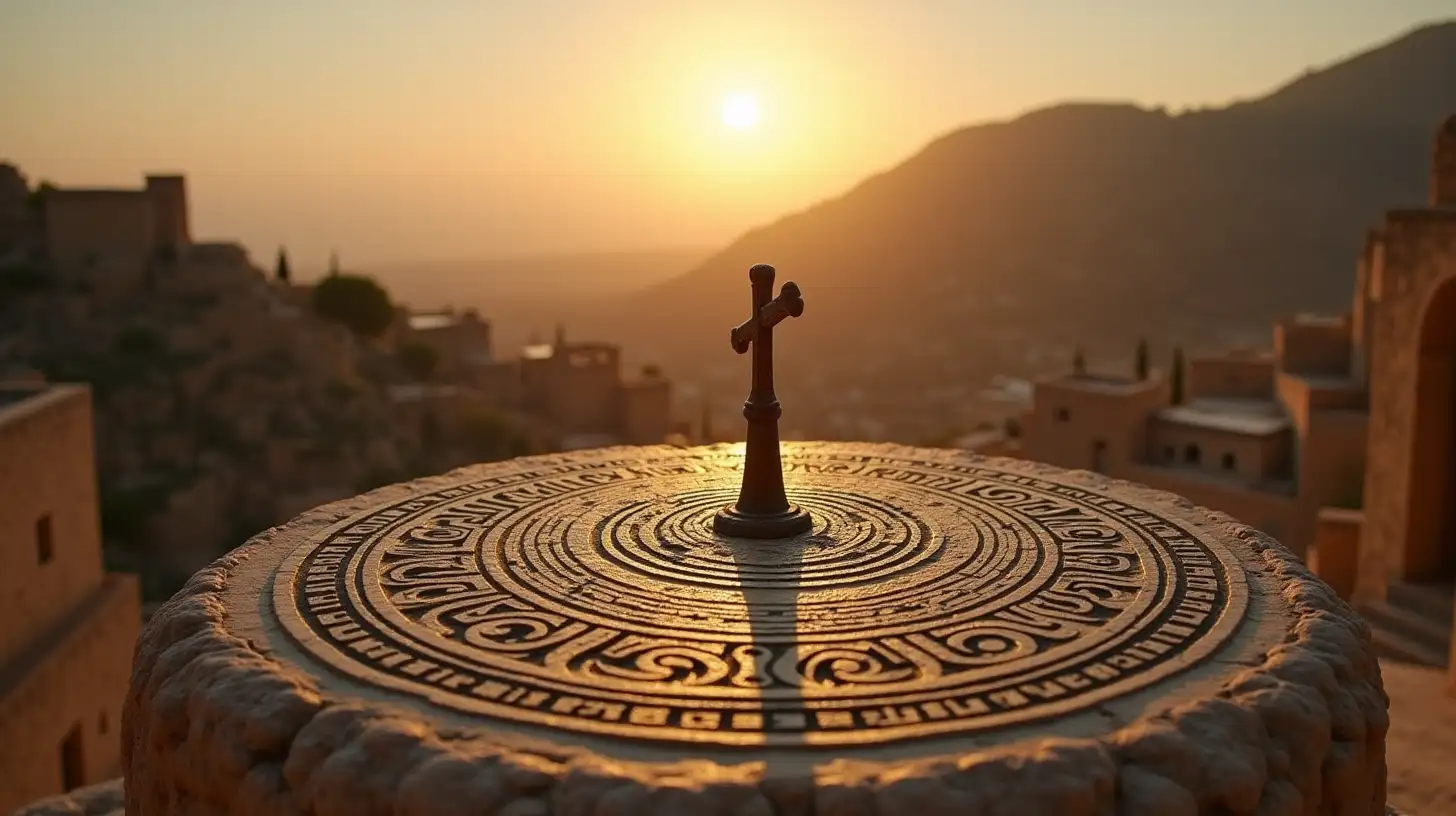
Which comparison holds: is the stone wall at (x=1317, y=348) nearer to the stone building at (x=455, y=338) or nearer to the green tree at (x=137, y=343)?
the stone building at (x=455, y=338)

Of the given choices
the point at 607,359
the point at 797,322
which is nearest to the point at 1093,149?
the point at 797,322

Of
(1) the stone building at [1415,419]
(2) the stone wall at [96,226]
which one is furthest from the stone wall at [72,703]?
(2) the stone wall at [96,226]

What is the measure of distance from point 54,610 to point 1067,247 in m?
63.5

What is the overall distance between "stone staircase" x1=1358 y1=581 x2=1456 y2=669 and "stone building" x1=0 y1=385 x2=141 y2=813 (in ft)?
40.1

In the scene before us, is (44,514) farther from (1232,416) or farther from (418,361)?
(418,361)

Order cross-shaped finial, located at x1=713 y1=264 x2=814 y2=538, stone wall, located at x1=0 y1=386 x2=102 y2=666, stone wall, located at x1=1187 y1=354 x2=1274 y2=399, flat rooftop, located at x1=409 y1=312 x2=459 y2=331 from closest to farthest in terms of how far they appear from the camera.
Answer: cross-shaped finial, located at x1=713 y1=264 x2=814 y2=538 < stone wall, located at x1=0 y1=386 x2=102 y2=666 < stone wall, located at x1=1187 y1=354 x2=1274 y2=399 < flat rooftop, located at x1=409 y1=312 x2=459 y2=331

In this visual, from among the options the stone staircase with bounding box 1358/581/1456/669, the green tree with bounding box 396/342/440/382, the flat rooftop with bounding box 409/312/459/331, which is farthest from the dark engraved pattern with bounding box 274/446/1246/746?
the flat rooftop with bounding box 409/312/459/331

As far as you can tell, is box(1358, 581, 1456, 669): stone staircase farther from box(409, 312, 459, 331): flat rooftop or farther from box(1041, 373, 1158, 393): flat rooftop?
box(409, 312, 459, 331): flat rooftop

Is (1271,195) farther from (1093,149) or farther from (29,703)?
(29,703)

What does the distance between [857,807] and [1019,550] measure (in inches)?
94.4

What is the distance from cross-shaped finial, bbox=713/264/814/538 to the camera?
519cm

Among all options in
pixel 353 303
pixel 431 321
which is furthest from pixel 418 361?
pixel 431 321

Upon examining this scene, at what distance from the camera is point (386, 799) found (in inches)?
123

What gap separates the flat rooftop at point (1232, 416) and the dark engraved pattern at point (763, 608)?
17.7 meters
